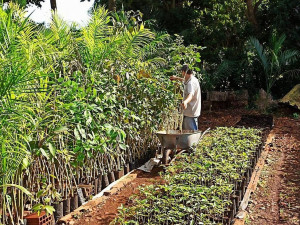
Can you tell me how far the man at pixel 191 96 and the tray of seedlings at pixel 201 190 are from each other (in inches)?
16.9

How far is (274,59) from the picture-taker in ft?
36.9

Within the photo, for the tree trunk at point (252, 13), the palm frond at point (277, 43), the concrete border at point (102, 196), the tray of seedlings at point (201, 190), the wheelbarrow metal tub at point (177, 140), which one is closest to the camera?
the tray of seedlings at point (201, 190)

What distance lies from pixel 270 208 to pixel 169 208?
1412 millimetres

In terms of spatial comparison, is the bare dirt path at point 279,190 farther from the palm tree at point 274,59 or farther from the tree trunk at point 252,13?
the tree trunk at point 252,13

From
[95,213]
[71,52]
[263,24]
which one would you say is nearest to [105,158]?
[95,213]

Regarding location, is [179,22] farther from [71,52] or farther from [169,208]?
[169,208]

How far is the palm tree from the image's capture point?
11.3 metres

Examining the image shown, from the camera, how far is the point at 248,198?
426cm

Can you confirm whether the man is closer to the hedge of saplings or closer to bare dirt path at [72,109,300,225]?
the hedge of saplings

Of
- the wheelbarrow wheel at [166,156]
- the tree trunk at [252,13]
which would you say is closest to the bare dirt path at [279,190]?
the wheelbarrow wheel at [166,156]

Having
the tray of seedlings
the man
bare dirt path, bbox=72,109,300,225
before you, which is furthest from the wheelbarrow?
the man

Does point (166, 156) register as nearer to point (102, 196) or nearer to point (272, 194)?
point (102, 196)

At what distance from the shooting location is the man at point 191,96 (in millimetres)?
5869

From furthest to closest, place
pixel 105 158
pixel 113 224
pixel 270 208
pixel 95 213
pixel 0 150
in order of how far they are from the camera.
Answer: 1. pixel 105 158
2. pixel 270 208
3. pixel 95 213
4. pixel 113 224
5. pixel 0 150
